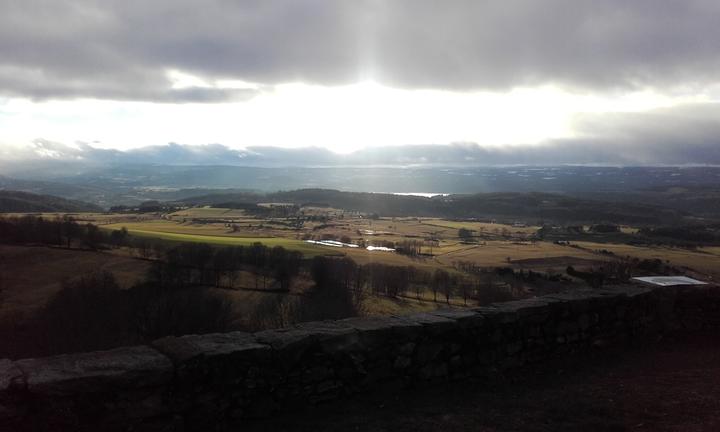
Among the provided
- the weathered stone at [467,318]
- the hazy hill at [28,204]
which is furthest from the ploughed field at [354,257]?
the hazy hill at [28,204]

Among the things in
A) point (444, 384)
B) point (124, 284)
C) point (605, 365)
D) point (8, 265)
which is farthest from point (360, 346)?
point (8, 265)

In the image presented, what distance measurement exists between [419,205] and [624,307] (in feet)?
583

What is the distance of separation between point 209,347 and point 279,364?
0.85m

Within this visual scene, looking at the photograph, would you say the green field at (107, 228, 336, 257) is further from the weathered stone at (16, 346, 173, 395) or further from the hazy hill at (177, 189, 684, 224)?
the hazy hill at (177, 189, 684, 224)

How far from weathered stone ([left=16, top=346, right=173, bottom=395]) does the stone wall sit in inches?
0.4

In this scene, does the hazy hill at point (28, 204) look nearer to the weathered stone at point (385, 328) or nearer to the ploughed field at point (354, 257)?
the ploughed field at point (354, 257)

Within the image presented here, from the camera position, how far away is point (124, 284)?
5025 cm

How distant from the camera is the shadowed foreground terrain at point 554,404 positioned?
5.88m

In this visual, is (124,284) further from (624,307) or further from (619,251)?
(619,251)

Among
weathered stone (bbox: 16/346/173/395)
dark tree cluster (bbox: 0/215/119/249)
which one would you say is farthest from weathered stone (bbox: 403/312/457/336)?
dark tree cluster (bbox: 0/215/119/249)

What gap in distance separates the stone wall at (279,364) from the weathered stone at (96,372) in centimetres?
1

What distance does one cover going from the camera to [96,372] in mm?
4973

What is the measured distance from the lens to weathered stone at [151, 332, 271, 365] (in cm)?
552

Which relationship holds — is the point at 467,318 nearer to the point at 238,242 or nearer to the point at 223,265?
the point at 223,265
